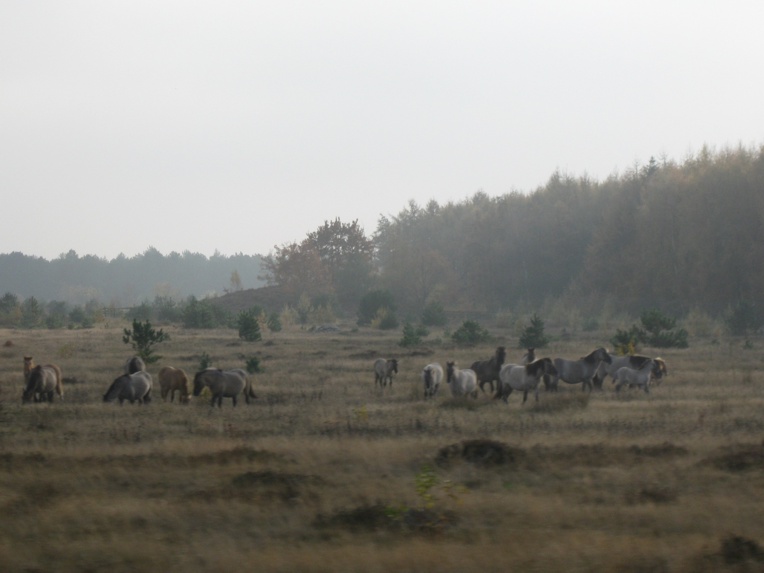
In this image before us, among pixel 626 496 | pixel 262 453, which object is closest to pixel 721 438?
pixel 626 496

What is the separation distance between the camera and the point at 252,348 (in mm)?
37156

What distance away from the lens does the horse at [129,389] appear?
18.4 metres

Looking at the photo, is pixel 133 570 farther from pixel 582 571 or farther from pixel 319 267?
pixel 319 267

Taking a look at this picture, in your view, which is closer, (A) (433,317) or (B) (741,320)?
(B) (741,320)

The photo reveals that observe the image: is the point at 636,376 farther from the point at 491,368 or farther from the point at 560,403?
the point at 560,403

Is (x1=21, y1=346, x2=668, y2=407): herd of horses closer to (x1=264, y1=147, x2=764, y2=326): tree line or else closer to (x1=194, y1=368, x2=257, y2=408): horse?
(x1=194, y1=368, x2=257, y2=408): horse

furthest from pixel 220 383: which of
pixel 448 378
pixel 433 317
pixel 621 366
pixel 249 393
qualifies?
pixel 433 317

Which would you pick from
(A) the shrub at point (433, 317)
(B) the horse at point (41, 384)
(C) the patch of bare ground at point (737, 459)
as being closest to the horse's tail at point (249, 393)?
(B) the horse at point (41, 384)

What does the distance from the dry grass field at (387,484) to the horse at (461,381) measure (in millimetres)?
939

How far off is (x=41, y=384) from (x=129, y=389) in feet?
6.17

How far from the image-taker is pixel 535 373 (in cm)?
1892

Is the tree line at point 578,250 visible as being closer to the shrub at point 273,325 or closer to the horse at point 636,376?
the shrub at point 273,325

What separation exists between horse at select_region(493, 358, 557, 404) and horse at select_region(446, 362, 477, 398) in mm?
675

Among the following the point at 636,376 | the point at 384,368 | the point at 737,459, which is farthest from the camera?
the point at 384,368
